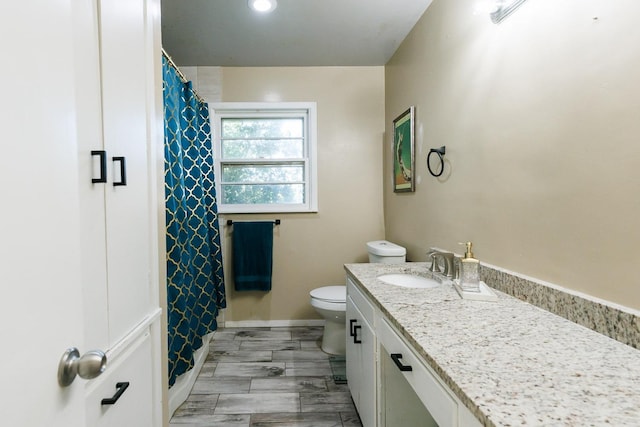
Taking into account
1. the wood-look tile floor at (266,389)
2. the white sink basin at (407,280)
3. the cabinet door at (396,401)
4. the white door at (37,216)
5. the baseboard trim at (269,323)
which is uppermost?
the white door at (37,216)

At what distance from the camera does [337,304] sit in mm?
2143

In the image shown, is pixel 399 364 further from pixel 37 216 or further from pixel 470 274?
pixel 37 216

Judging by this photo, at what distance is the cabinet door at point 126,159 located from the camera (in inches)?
33.9

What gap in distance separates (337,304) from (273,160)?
1425mm

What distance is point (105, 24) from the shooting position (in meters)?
0.85

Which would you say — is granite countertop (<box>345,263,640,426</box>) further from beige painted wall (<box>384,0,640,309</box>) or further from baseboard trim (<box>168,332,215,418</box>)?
baseboard trim (<box>168,332,215,418</box>)

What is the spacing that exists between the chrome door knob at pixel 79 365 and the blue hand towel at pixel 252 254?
2.21m

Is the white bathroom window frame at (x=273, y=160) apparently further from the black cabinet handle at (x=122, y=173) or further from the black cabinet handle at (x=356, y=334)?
the black cabinet handle at (x=122, y=173)

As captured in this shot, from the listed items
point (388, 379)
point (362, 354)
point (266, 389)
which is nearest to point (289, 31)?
point (362, 354)

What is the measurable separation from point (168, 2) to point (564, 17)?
2006 millimetres

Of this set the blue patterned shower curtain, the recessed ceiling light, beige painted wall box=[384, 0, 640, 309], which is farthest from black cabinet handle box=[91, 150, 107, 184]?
the recessed ceiling light

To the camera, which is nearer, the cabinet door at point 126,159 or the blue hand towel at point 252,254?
the cabinet door at point 126,159

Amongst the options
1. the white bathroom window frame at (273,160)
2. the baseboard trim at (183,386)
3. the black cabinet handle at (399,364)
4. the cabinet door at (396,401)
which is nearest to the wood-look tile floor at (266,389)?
the baseboard trim at (183,386)

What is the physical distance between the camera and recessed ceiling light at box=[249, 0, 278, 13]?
188 cm
